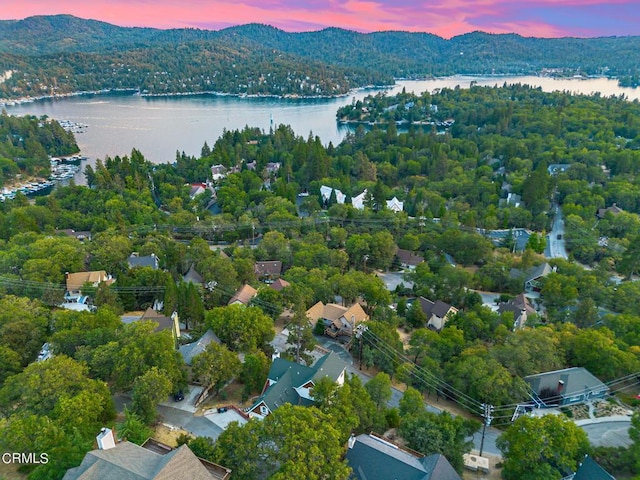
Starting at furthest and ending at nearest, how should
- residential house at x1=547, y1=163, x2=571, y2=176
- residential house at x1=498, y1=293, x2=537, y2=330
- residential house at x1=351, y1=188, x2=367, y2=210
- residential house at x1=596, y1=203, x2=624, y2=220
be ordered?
residential house at x1=547, y1=163, x2=571, y2=176, residential house at x1=351, y1=188, x2=367, y2=210, residential house at x1=596, y1=203, x2=624, y2=220, residential house at x1=498, y1=293, x2=537, y2=330

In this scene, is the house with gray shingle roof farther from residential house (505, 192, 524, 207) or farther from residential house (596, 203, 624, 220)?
residential house (596, 203, 624, 220)

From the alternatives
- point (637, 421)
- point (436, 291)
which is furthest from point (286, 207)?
point (637, 421)

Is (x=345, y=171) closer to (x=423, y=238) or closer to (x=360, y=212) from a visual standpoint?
(x=360, y=212)

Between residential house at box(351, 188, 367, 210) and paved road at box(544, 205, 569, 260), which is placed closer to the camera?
paved road at box(544, 205, 569, 260)

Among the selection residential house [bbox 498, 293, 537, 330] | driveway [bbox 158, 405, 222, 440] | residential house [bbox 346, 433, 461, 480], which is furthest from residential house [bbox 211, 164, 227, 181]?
residential house [bbox 346, 433, 461, 480]

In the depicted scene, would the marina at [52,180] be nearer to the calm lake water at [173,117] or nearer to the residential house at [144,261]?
the calm lake water at [173,117]
